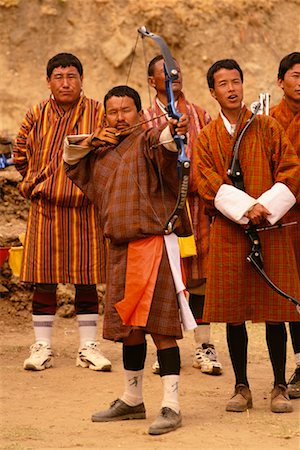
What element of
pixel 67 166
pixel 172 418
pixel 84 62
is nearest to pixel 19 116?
pixel 84 62

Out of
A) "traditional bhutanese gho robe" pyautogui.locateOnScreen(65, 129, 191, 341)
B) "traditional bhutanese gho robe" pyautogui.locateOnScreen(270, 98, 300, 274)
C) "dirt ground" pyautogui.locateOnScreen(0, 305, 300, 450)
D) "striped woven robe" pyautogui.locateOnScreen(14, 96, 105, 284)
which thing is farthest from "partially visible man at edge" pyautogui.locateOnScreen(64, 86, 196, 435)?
"striped woven robe" pyautogui.locateOnScreen(14, 96, 105, 284)

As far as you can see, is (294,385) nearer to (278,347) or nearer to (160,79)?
(278,347)

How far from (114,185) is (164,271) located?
522 mm

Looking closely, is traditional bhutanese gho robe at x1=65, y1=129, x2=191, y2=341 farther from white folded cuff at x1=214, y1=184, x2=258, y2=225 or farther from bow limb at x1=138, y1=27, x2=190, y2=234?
white folded cuff at x1=214, y1=184, x2=258, y2=225

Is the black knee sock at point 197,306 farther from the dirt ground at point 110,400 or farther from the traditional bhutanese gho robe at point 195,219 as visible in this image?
the dirt ground at point 110,400

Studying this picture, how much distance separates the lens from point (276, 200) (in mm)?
5969

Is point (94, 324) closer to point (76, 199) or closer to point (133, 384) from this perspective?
point (76, 199)

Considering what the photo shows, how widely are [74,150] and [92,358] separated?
1.99m

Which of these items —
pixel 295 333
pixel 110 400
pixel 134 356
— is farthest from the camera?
pixel 295 333

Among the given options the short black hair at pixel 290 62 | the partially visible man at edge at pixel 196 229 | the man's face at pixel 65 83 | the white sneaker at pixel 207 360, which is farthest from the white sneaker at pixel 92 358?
the short black hair at pixel 290 62

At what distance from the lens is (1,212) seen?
1018 centimetres

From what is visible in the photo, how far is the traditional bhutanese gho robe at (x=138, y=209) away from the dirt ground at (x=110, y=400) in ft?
1.72

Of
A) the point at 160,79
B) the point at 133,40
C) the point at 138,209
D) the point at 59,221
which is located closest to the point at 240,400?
the point at 138,209

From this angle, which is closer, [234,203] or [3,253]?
[234,203]
